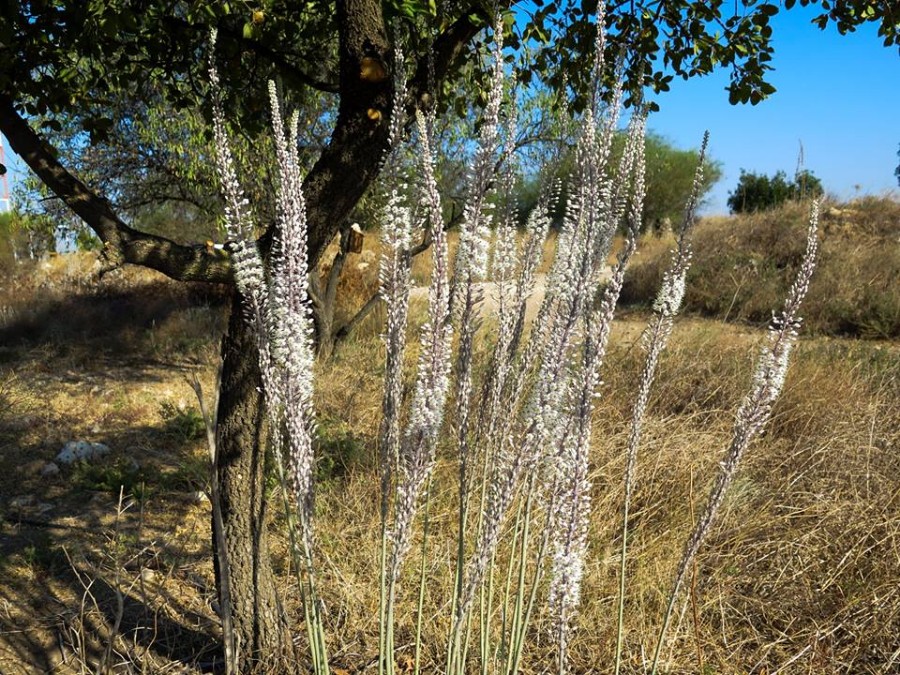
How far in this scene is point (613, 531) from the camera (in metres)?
3.54

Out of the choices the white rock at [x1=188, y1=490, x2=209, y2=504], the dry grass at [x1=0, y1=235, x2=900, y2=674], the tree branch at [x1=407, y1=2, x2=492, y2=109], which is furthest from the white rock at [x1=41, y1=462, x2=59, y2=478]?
the tree branch at [x1=407, y1=2, x2=492, y2=109]

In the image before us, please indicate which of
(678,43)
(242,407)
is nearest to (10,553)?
(242,407)

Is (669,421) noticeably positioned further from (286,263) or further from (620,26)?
(286,263)

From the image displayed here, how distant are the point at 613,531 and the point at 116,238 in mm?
2842

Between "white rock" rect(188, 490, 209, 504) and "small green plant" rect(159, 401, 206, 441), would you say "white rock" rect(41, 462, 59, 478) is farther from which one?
"white rock" rect(188, 490, 209, 504)

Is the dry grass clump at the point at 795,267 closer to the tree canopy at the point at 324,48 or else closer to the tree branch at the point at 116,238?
the tree canopy at the point at 324,48

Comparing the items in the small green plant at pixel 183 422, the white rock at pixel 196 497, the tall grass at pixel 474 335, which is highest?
the tall grass at pixel 474 335

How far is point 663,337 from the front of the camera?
182cm

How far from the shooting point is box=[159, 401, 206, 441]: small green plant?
5461 millimetres

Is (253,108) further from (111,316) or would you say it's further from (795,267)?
(795,267)

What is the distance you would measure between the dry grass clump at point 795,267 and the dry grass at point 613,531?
3507 millimetres

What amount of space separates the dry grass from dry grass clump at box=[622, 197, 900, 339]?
351 cm

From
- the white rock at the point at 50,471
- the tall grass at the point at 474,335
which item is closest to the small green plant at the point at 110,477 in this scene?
the white rock at the point at 50,471

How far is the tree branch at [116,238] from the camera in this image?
8.60 feet
